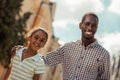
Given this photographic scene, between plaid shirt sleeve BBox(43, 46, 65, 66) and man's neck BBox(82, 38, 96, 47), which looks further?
plaid shirt sleeve BBox(43, 46, 65, 66)

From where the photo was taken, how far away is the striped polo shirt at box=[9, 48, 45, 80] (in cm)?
469

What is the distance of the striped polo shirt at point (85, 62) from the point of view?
4711 millimetres

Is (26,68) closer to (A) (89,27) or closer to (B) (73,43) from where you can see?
(B) (73,43)

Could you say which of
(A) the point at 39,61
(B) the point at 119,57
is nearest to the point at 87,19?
(A) the point at 39,61

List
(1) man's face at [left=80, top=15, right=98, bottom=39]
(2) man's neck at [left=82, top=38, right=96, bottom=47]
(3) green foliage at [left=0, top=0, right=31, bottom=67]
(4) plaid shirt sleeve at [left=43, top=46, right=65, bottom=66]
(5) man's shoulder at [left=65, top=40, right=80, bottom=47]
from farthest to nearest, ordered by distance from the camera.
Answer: (3) green foliage at [left=0, top=0, right=31, bottom=67] < (4) plaid shirt sleeve at [left=43, top=46, right=65, bottom=66] < (5) man's shoulder at [left=65, top=40, right=80, bottom=47] < (2) man's neck at [left=82, top=38, right=96, bottom=47] < (1) man's face at [left=80, top=15, right=98, bottom=39]

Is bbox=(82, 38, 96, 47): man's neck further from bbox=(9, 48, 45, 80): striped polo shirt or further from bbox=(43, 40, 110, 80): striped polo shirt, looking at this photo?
bbox=(9, 48, 45, 80): striped polo shirt

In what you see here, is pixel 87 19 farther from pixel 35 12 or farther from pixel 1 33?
pixel 35 12

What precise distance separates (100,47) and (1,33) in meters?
12.9

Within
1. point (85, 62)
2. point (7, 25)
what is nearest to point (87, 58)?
point (85, 62)

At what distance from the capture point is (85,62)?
15.6 feet

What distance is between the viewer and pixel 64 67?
16.2 ft

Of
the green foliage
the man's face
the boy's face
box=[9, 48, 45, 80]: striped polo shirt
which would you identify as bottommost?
box=[9, 48, 45, 80]: striped polo shirt

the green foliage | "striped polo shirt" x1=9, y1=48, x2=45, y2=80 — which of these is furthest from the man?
the green foliage

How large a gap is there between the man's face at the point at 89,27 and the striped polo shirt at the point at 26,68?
66 centimetres
